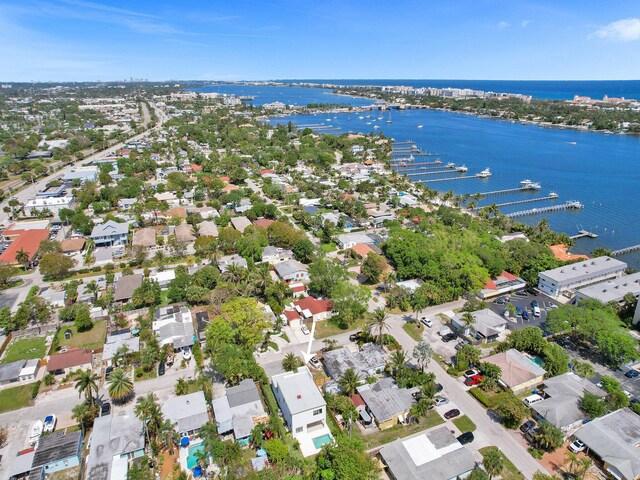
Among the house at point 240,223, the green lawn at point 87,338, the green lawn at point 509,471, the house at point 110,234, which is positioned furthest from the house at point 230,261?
the green lawn at point 509,471

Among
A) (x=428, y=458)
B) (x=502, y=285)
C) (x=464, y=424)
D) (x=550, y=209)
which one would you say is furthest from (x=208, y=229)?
(x=550, y=209)

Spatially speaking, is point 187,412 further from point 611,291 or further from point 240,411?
point 611,291

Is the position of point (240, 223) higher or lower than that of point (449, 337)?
higher

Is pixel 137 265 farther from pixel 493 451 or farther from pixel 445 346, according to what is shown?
pixel 493 451

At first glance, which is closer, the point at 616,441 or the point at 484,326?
the point at 616,441

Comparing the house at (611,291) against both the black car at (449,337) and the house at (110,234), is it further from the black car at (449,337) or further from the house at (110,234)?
the house at (110,234)

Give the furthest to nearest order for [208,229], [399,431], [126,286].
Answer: [208,229]
[126,286]
[399,431]

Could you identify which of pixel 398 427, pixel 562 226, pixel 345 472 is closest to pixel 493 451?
pixel 398 427

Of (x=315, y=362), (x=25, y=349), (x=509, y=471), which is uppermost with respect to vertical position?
(x=315, y=362)
